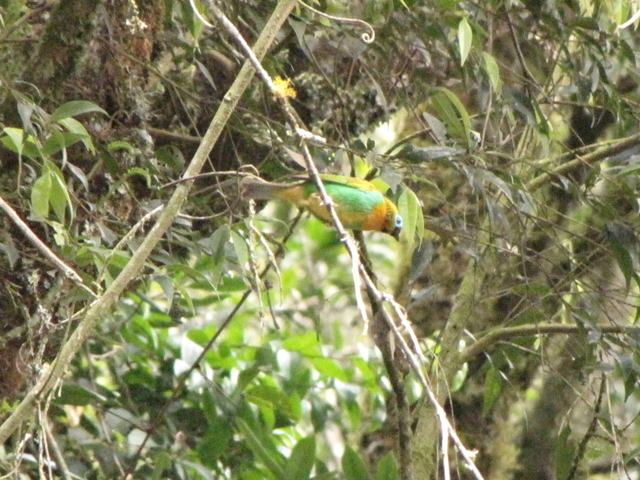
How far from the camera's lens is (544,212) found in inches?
87.7

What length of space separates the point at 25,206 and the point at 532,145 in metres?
1.27

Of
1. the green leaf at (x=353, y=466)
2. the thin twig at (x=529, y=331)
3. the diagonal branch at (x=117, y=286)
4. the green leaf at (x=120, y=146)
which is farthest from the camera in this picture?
the green leaf at (x=353, y=466)

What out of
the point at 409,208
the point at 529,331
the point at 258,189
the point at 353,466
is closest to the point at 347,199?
the point at 258,189

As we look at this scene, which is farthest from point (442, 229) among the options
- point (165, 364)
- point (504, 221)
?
point (165, 364)

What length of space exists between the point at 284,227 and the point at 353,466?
20.2 inches

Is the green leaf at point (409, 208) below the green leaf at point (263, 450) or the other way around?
the other way around

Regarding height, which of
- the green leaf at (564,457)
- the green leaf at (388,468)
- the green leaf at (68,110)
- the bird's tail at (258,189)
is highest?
the green leaf at (68,110)

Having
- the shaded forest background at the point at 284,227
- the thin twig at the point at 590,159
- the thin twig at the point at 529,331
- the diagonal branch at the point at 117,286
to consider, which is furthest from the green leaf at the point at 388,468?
the diagonal branch at the point at 117,286

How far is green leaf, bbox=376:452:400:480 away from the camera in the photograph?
7.16ft

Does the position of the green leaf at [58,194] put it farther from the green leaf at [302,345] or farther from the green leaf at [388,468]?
the green leaf at [302,345]

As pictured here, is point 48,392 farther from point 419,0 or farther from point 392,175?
point 419,0

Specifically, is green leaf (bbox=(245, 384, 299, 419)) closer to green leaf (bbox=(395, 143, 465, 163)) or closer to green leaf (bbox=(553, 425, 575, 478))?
green leaf (bbox=(553, 425, 575, 478))

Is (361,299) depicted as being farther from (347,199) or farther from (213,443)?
(213,443)

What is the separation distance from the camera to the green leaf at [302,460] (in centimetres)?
238
